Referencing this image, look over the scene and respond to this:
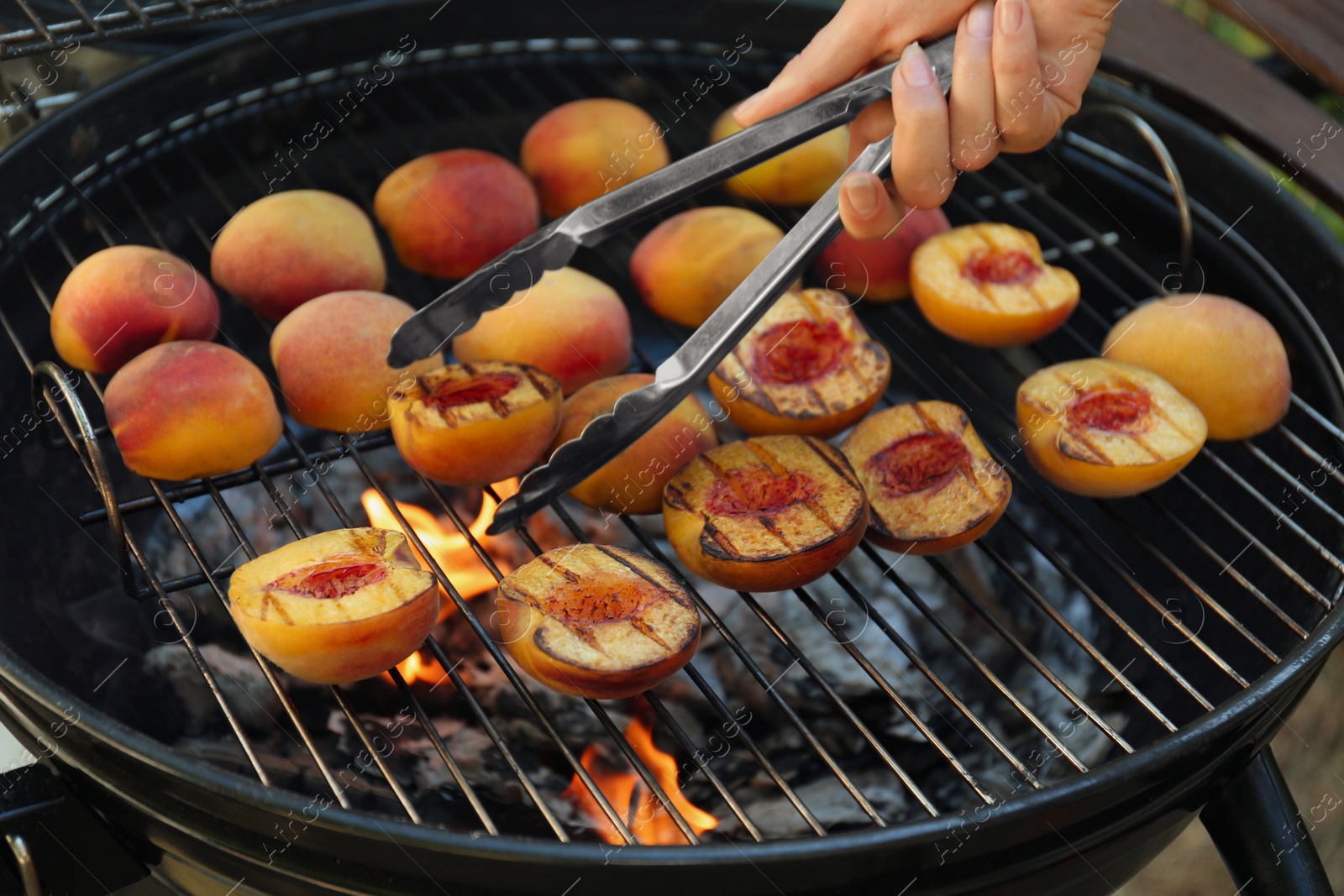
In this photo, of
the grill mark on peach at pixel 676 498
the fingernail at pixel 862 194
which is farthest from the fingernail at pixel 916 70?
the grill mark on peach at pixel 676 498

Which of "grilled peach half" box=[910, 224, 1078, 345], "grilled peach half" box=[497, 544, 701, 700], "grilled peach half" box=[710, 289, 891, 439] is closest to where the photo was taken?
"grilled peach half" box=[497, 544, 701, 700]

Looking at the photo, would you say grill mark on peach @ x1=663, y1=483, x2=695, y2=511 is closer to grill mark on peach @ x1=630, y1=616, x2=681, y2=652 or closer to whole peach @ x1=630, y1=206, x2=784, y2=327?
grill mark on peach @ x1=630, y1=616, x2=681, y2=652

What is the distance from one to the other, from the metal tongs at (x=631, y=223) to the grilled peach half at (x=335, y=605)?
116 mm

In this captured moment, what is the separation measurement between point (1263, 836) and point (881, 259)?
2.95 ft

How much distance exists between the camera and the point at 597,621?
3.58ft

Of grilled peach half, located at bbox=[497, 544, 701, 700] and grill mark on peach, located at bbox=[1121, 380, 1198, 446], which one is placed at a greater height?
grilled peach half, located at bbox=[497, 544, 701, 700]

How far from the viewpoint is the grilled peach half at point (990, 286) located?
1467mm

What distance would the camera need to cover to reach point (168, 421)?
1.22 m

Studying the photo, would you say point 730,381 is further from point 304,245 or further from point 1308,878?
point 1308,878

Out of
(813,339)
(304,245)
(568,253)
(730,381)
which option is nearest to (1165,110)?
(813,339)

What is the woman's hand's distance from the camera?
3.77 feet

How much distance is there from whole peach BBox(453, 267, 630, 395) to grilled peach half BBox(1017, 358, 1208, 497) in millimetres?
532

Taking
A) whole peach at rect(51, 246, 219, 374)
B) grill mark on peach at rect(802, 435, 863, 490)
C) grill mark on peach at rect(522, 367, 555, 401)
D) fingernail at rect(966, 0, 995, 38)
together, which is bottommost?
grill mark on peach at rect(802, 435, 863, 490)

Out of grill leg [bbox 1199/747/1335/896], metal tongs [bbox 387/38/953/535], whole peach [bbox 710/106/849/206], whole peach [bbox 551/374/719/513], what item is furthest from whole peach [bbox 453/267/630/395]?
grill leg [bbox 1199/747/1335/896]
